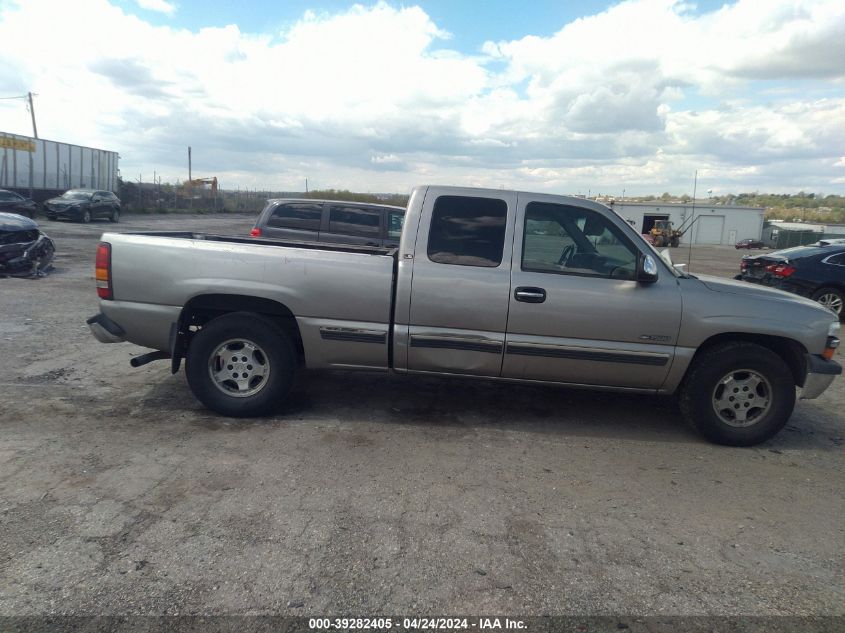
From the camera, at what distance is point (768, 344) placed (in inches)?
201

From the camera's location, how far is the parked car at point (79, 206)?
2898 centimetres

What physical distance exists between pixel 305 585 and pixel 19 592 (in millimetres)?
1264

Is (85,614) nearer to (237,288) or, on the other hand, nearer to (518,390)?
(237,288)

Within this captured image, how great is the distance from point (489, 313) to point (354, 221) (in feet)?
22.2

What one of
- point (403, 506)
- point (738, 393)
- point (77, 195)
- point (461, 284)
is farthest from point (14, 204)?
point (738, 393)

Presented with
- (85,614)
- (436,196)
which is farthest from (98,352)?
(85,614)

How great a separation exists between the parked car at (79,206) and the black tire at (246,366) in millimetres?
28322

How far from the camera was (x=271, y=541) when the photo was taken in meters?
3.34

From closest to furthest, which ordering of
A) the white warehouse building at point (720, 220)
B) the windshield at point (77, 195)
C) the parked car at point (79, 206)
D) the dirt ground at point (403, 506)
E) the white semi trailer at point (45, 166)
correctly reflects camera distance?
1. the dirt ground at point (403, 506)
2. the parked car at point (79, 206)
3. the windshield at point (77, 195)
4. the white semi trailer at point (45, 166)
5. the white warehouse building at point (720, 220)

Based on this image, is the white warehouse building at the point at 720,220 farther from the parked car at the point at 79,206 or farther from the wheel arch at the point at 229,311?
the wheel arch at the point at 229,311

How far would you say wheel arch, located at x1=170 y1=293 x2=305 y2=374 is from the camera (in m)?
5.14

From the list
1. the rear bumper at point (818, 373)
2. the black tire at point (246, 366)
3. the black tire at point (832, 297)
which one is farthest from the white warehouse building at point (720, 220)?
the black tire at point (246, 366)

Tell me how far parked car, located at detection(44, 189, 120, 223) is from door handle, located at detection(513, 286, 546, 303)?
29788mm

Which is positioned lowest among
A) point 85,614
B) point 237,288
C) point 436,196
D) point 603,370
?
point 85,614
